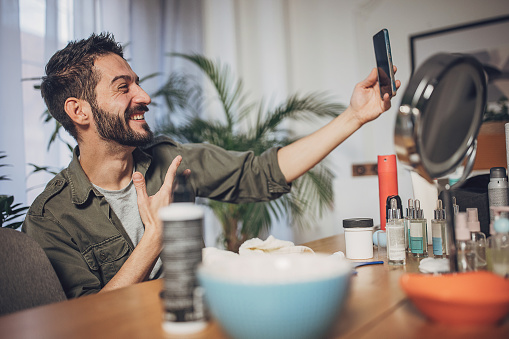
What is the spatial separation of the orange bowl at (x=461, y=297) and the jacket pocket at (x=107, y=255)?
0.90m

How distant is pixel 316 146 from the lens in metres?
1.43

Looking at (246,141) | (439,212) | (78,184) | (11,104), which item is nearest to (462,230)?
(439,212)

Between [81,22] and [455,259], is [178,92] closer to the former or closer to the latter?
[81,22]

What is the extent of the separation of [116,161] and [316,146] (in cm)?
68

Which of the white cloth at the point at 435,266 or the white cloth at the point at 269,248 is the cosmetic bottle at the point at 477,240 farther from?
the white cloth at the point at 269,248

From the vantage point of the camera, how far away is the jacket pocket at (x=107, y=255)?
1244 mm

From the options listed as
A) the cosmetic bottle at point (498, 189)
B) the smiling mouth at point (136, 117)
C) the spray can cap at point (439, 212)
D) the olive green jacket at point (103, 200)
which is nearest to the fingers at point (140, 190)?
the olive green jacket at point (103, 200)

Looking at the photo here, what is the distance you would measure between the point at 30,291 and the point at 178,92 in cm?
210

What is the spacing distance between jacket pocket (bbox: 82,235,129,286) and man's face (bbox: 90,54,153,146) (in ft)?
1.21

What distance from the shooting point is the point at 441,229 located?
100 centimetres

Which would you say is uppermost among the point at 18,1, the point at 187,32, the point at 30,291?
the point at 187,32

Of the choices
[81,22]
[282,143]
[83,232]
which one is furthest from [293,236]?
[83,232]

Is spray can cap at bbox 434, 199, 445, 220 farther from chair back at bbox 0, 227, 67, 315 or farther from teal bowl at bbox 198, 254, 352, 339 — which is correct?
chair back at bbox 0, 227, 67, 315

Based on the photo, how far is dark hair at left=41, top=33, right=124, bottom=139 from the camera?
1.50 meters
